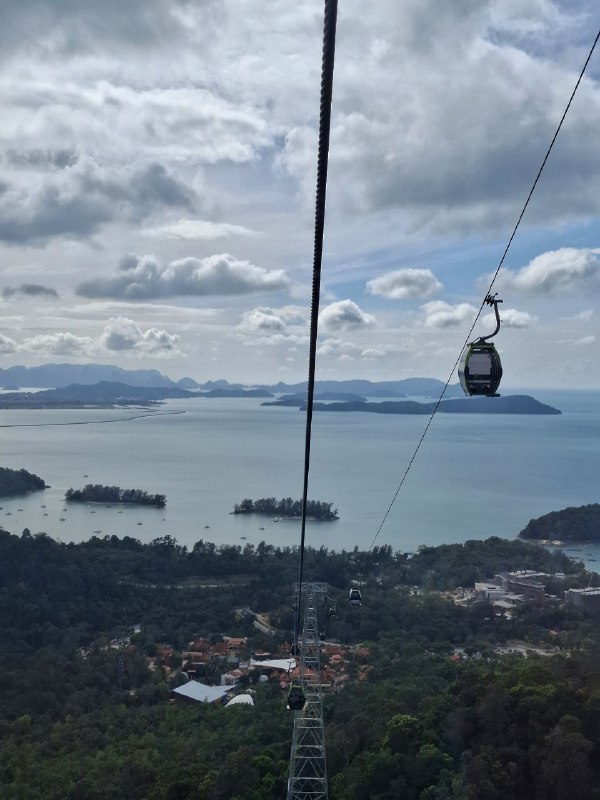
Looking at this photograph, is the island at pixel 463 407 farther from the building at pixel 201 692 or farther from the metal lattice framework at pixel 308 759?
the metal lattice framework at pixel 308 759

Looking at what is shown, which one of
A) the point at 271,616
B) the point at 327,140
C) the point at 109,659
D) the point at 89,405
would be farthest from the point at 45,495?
the point at 89,405

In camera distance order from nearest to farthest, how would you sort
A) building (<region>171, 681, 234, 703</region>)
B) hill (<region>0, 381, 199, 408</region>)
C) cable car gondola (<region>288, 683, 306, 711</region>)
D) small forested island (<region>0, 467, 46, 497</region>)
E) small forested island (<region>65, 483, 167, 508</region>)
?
1. cable car gondola (<region>288, 683, 306, 711</region>)
2. building (<region>171, 681, 234, 703</region>)
3. small forested island (<region>65, 483, 167, 508</region>)
4. small forested island (<region>0, 467, 46, 497</region>)
5. hill (<region>0, 381, 199, 408</region>)

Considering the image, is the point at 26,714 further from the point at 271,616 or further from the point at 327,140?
the point at 327,140

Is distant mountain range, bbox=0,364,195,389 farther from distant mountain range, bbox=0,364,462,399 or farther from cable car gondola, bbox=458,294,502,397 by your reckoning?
cable car gondola, bbox=458,294,502,397

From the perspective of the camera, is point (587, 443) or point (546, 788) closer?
point (546, 788)

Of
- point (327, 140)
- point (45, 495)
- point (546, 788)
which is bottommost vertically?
point (45, 495)

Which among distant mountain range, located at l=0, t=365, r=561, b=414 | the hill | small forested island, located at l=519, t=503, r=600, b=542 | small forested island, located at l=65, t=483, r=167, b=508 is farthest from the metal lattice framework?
the hill
